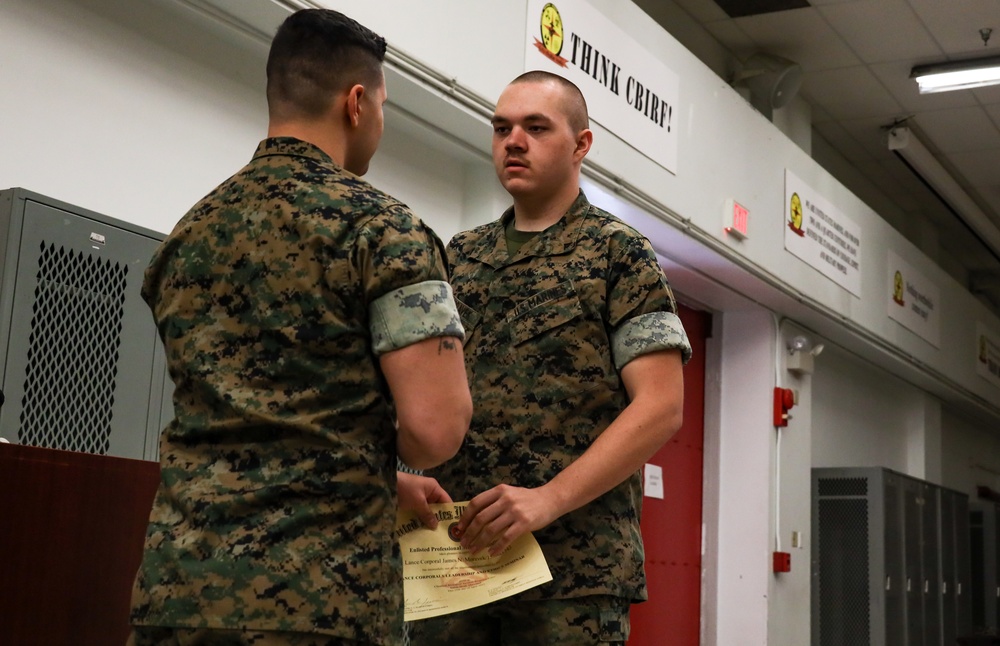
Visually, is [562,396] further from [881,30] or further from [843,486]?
[843,486]

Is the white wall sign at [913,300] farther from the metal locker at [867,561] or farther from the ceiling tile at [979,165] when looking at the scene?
the metal locker at [867,561]

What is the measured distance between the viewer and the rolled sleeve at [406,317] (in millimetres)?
1298

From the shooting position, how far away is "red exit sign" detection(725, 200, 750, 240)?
5.48m

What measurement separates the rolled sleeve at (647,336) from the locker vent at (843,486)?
5580 mm

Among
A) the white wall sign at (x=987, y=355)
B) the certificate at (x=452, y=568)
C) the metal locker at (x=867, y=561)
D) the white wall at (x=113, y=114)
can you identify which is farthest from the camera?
the white wall sign at (x=987, y=355)

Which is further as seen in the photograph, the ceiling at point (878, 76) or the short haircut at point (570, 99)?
the ceiling at point (878, 76)

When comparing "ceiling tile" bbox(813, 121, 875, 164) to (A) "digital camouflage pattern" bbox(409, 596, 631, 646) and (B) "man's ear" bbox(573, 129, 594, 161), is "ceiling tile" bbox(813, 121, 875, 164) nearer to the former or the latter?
(B) "man's ear" bbox(573, 129, 594, 161)

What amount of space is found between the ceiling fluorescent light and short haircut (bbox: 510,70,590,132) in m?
5.15

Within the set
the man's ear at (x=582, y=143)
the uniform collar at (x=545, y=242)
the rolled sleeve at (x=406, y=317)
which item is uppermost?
the man's ear at (x=582, y=143)

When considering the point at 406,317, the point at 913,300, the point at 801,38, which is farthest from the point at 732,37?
the point at 406,317

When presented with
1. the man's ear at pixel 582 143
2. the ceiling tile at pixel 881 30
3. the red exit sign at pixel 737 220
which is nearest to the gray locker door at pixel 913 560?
the red exit sign at pixel 737 220

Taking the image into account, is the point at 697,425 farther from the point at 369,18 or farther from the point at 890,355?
the point at 369,18

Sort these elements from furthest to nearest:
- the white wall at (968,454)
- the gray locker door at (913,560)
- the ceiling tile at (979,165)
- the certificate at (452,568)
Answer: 1. the white wall at (968,454)
2. the ceiling tile at (979,165)
3. the gray locker door at (913,560)
4. the certificate at (452,568)

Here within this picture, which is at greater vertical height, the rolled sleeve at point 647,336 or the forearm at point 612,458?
the rolled sleeve at point 647,336
